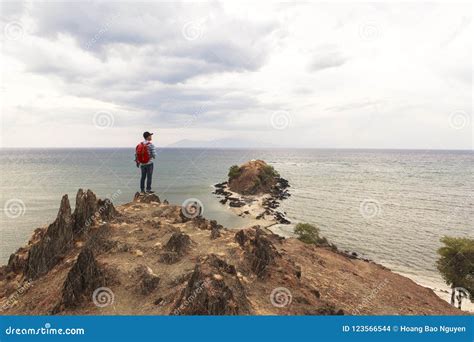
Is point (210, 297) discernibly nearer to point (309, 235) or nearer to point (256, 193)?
point (309, 235)

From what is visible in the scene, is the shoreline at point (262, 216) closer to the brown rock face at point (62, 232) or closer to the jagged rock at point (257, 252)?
the jagged rock at point (257, 252)

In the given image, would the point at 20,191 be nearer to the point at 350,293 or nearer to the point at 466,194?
the point at 350,293

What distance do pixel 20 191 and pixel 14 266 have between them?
365 feet

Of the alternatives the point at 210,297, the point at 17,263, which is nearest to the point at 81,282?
the point at 210,297

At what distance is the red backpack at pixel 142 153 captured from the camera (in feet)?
72.4

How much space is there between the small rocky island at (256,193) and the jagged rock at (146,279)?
53532 millimetres

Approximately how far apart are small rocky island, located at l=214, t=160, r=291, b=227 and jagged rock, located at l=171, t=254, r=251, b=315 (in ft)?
180

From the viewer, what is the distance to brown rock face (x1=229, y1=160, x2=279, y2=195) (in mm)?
107812

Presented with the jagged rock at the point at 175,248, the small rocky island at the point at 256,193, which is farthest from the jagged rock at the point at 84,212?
the small rocky island at the point at 256,193

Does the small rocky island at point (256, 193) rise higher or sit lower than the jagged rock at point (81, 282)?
lower

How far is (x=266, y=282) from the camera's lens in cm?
1722

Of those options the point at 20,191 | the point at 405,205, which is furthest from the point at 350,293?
the point at 20,191

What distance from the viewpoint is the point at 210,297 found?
1234 centimetres

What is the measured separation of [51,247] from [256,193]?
89267 mm
